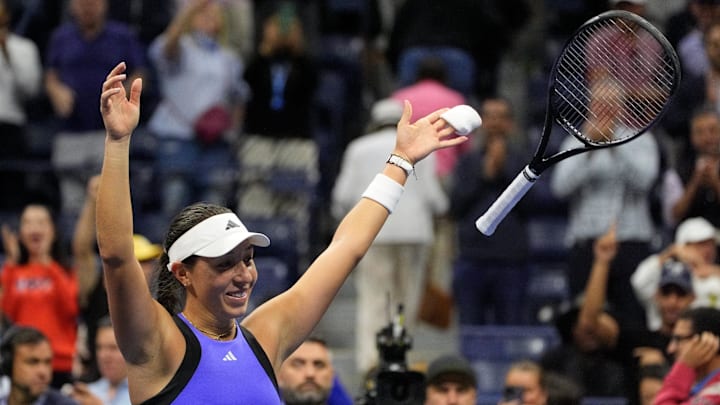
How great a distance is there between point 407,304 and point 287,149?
1.88 metres

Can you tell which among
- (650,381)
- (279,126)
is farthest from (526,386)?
(279,126)

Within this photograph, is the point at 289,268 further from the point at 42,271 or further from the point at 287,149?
the point at 42,271

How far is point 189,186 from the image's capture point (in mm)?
11281

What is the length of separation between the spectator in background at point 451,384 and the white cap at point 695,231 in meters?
1.92

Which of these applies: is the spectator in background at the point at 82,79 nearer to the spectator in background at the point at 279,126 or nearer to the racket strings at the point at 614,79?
the spectator in background at the point at 279,126

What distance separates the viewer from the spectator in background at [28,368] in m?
7.89

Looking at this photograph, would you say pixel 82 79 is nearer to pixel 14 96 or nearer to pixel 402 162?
pixel 14 96

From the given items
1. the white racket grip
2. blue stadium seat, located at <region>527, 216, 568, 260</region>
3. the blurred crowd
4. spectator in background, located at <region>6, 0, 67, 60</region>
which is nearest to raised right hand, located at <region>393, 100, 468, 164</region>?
the white racket grip

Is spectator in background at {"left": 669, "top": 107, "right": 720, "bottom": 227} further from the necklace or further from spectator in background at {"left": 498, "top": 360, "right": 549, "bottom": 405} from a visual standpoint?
the necklace

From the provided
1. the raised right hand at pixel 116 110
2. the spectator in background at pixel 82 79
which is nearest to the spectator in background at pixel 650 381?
the raised right hand at pixel 116 110

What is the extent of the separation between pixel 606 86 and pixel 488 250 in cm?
428

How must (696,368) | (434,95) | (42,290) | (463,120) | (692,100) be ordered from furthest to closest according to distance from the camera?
(692,100) < (434,95) < (42,290) < (696,368) < (463,120)

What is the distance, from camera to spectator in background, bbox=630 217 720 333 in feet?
28.9

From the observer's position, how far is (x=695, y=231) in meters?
9.09
